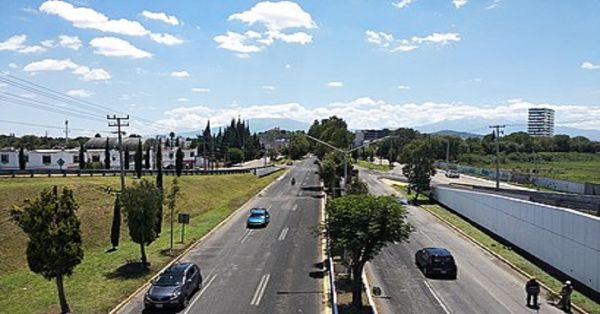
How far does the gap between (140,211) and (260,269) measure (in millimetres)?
6954

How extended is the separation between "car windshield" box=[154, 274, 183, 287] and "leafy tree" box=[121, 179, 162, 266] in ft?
20.5

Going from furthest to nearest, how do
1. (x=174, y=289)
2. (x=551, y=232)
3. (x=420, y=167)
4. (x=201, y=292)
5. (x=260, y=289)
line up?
(x=420, y=167) < (x=551, y=232) < (x=260, y=289) < (x=201, y=292) < (x=174, y=289)

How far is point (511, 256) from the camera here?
34.9m

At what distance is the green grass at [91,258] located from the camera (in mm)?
24016

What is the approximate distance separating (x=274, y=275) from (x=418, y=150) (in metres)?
47.7

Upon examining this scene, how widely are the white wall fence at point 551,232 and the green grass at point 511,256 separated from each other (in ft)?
2.17

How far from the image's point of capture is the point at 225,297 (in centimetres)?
2459

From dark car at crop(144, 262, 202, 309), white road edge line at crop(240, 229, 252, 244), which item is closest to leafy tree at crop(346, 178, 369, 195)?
white road edge line at crop(240, 229, 252, 244)

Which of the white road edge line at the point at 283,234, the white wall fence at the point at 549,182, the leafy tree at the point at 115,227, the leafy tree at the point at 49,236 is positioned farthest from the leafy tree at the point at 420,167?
the leafy tree at the point at 49,236

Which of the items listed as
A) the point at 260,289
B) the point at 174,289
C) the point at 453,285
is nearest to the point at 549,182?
the point at 453,285

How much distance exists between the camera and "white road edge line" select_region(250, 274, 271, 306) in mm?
23844

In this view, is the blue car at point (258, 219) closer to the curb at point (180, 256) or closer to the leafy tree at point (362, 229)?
the curb at point (180, 256)

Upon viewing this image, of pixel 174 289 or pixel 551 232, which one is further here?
pixel 551 232

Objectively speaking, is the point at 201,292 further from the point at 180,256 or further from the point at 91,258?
the point at 91,258
